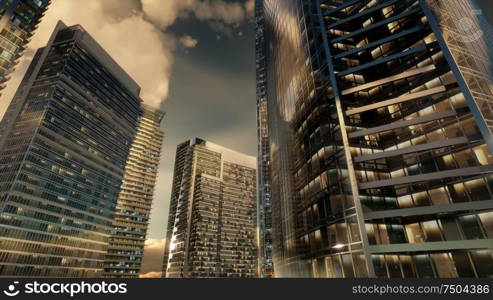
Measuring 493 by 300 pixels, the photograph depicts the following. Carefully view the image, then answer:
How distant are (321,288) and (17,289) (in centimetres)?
754

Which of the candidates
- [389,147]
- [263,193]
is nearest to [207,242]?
[263,193]

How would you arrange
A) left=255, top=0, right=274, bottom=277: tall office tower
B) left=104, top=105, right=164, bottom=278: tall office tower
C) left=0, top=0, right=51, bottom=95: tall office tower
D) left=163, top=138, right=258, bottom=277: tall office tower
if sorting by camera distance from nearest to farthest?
1. left=255, top=0, right=274, bottom=277: tall office tower
2. left=0, top=0, right=51, bottom=95: tall office tower
3. left=104, top=105, right=164, bottom=278: tall office tower
4. left=163, top=138, right=258, bottom=277: tall office tower

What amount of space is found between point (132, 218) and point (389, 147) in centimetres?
17482

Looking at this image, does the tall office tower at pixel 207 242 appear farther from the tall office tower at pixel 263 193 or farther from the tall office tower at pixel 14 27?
the tall office tower at pixel 14 27

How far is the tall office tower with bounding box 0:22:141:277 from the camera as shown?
95.5m

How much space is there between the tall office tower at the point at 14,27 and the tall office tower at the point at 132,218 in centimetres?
10693

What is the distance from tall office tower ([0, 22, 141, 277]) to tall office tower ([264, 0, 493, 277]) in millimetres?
102008

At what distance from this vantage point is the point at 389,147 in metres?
33.8

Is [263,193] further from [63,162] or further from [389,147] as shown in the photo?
[63,162]

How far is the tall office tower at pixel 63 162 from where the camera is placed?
313 feet

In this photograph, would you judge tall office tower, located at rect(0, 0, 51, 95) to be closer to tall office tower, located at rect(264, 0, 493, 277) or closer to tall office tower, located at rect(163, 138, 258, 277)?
tall office tower, located at rect(264, 0, 493, 277)

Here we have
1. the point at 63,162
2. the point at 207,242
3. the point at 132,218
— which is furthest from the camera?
the point at 207,242

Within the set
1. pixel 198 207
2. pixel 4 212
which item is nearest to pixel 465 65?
pixel 4 212

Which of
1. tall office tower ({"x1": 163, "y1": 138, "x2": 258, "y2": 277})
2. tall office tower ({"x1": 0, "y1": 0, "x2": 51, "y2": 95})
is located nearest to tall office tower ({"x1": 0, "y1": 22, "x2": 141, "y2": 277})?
tall office tower ({"x1": 0, "y1": 0, "x2": 51, "y2": 95})
